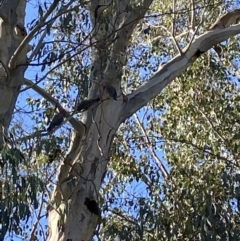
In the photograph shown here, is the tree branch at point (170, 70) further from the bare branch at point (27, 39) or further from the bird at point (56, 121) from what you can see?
the bare branch at point (27, 39)

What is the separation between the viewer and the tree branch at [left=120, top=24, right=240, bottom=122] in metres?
5.47

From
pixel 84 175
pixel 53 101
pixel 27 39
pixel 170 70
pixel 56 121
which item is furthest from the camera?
pixel 170 70

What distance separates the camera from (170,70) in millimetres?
5828

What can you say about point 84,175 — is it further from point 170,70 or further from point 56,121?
point 170,70

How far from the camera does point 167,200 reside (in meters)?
6.58

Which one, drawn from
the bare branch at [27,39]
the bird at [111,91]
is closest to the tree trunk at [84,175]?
the bird at [111,91]

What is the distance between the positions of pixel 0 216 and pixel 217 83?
4.80 m

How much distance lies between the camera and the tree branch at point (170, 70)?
5469 millimetres

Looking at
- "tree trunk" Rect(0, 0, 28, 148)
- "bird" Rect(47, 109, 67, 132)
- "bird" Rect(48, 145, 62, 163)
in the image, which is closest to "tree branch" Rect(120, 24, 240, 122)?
"bird" Rect(48, 145, 62, 163)

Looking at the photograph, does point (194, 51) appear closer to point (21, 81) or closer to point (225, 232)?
point (225, 232)

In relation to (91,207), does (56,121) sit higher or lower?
higher

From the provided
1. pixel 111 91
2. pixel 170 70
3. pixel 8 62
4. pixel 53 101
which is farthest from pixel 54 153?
pixel 170 70

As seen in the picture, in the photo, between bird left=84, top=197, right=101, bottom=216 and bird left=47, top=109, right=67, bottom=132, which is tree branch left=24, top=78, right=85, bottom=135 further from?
bird left=84, top=197, right=101, bottom=216

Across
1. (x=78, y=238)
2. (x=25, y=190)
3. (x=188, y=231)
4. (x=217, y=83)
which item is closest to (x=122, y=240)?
(x=188, y=231)
